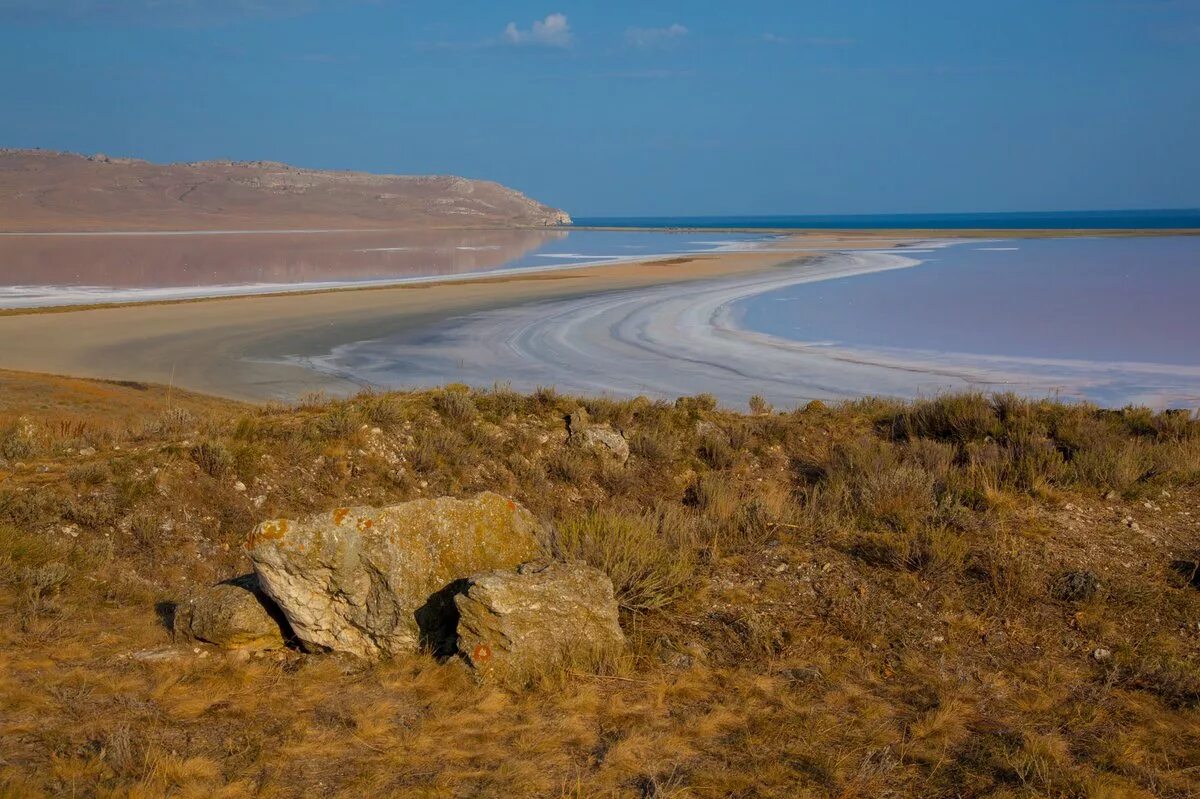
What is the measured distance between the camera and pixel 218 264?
41.1 metres

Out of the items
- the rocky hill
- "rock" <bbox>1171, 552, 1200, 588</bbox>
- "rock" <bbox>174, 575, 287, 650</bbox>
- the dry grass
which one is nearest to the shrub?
the dry grass

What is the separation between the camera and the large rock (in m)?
4.75

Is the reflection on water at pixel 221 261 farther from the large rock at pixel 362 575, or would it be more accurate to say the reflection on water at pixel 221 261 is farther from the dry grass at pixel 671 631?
the large rock at pixel 362 575

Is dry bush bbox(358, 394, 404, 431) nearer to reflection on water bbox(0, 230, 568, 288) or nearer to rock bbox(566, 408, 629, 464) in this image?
rock bbox(566, 408, 629, 464)

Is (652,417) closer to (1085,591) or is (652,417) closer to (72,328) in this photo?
(1085,591)

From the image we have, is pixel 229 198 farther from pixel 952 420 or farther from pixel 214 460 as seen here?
pixel 952 420

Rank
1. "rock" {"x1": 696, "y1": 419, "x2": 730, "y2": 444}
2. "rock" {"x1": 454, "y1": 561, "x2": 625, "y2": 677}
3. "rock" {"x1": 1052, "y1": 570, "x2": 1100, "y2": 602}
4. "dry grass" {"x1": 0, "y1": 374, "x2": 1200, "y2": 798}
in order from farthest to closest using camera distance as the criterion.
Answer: "rock" {"x1": 696, "y1": 419, "x2": 730, "y2": 444} → "rock" {"x1": 1052, "y1": 570, "x2": 1100, "y2": 602} → "rock" {"x1": 454, "y1": 561, "x2": 625, "y2": 677} → "dry grass" {"x1": 0, "y1": 374, "x2": 1200, "y2": 798}

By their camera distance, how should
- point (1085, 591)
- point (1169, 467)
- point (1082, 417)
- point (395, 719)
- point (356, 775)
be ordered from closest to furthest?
point (356, 775) → point (395, 719) → point (1085, 591) → point (1169, 467) → point (1082, 417)

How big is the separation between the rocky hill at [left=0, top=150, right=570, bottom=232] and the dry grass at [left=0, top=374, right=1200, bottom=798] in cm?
8388

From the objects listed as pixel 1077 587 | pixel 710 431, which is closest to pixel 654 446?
pixel 710 431

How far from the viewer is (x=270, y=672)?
4645 mm

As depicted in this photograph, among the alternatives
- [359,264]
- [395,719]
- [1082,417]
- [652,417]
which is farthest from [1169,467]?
[359,264]

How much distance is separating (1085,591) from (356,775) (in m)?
3.96

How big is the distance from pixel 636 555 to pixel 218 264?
39.9m
